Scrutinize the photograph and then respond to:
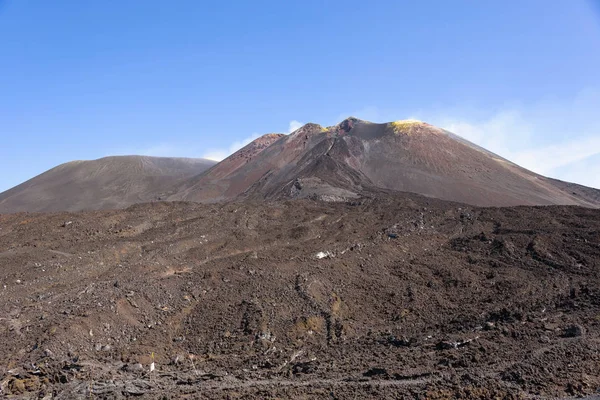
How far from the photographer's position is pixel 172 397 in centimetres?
893

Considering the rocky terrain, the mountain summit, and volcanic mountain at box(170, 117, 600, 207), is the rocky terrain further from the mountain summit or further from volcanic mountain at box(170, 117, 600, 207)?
volcanic mountain at box(170, 117, 600, 207)

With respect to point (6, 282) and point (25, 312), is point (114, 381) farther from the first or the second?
point (6, 282)

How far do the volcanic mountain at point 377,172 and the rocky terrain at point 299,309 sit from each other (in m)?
19.5

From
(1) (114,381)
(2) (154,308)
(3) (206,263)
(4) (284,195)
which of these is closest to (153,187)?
(4) (284,195)

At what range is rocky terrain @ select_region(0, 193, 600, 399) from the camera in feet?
31.4

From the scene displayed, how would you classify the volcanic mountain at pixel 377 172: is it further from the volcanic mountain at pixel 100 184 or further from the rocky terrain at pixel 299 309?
the rocky terrain at pixel 299 309

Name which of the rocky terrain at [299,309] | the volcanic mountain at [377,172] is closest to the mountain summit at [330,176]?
the volcanic mountain at [377,172]

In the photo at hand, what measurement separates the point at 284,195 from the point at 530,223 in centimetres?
2440

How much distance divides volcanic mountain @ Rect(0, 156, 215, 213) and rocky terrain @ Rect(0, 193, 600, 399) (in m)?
43.8

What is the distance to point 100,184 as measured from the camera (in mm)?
79500

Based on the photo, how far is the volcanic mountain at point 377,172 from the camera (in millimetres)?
49469

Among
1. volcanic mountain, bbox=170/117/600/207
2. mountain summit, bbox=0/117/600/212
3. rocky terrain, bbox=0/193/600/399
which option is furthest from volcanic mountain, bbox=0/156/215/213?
rocky terrain, bbox=0/193/600/399

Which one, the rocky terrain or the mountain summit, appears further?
the mountain summit

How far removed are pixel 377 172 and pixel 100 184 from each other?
47472 millimetres
